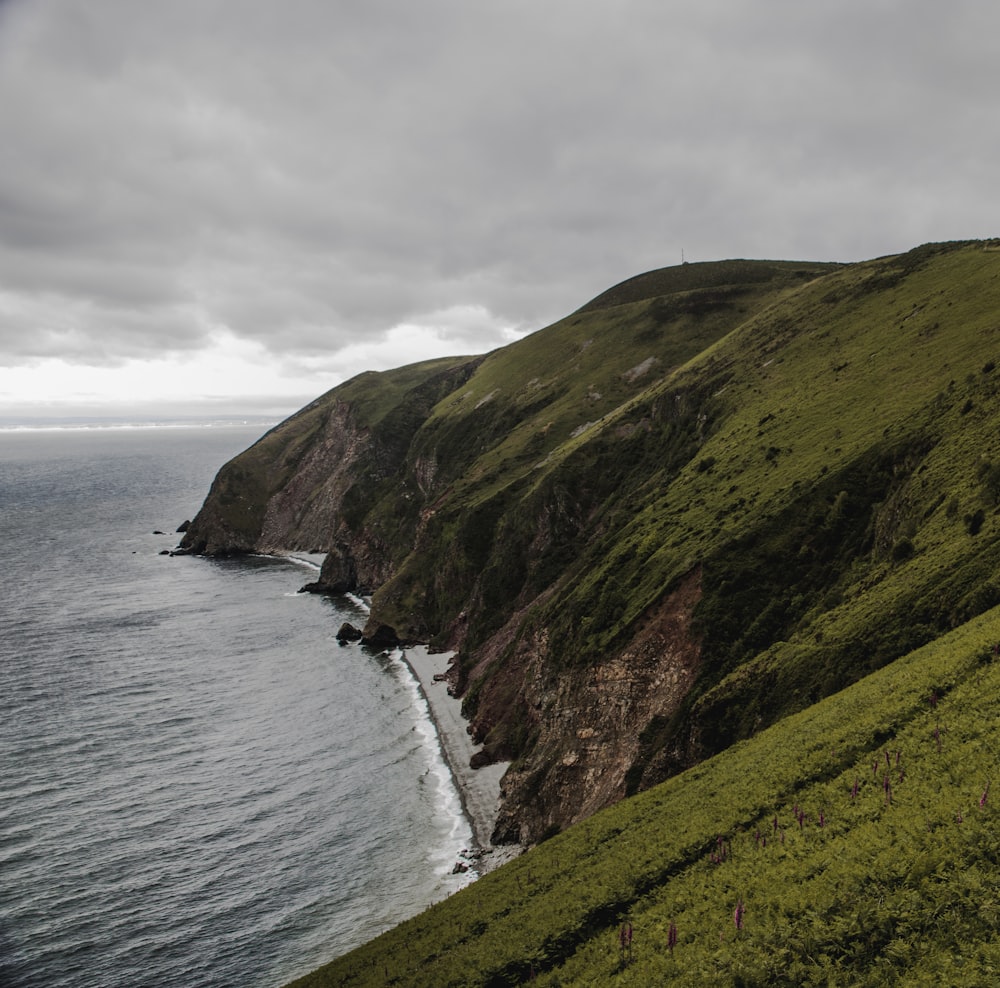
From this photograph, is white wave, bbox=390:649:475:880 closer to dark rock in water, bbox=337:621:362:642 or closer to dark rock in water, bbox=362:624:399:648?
dark rock in water, bbox=362:624:399:648

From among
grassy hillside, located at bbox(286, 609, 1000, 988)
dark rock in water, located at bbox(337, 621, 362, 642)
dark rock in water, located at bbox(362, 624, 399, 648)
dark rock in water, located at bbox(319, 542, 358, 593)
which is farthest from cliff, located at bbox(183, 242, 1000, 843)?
dark rock in water, located at bbox(319, 542, 358, 593)

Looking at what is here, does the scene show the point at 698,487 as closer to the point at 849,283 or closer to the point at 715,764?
the point at 715,764

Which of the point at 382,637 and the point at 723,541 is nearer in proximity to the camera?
the point at 723,541

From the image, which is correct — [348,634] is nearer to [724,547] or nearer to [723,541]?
[723,541]

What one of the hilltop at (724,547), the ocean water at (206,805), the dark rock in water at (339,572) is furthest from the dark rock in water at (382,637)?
the dark rock in water at (339,572)

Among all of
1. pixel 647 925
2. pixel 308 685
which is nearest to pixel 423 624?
pixel 308 685

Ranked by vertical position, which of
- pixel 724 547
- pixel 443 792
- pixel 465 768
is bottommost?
pixel 443 792

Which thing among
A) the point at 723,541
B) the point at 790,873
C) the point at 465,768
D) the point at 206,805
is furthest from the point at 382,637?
the point at 790,873
